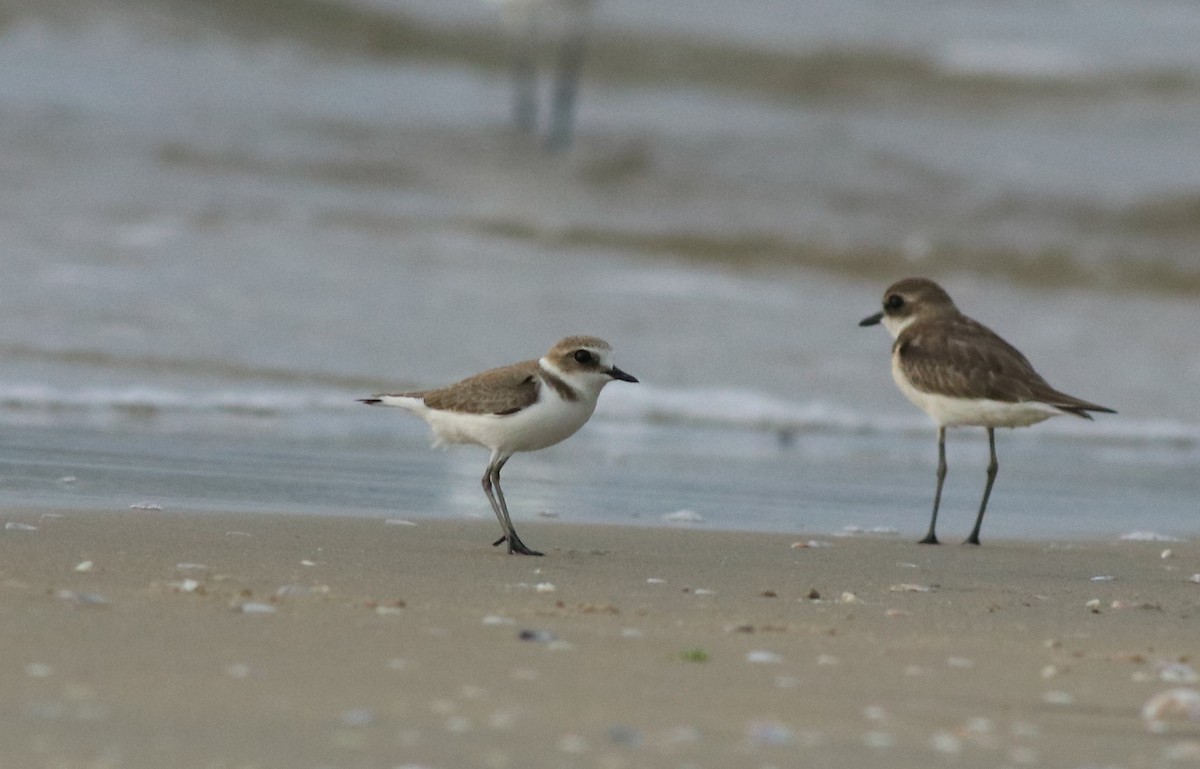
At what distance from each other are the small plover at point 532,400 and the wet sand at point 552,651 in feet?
1.24

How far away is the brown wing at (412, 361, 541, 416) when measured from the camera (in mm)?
6242

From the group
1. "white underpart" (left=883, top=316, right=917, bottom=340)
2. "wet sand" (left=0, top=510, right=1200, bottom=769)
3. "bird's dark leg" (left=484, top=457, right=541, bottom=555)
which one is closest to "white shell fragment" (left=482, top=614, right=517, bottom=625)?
"wet sand" (left=0, top=510, right=1200, bottom=769)

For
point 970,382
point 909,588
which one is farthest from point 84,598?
point 970,382

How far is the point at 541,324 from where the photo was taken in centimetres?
1266

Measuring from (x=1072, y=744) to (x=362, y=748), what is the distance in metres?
1.37

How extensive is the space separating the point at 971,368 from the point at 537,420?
1976 mm

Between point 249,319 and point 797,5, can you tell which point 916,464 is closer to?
point 249,319

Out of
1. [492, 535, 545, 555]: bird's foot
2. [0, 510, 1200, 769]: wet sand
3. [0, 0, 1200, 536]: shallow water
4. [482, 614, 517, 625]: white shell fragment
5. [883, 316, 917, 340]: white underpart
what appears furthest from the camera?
[0, 0, 1200, 536]: shallow water

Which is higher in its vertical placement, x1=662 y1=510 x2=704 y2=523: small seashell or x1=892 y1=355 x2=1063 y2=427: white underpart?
x1=892 y1=355 x2=1063 y2=427: white underpart

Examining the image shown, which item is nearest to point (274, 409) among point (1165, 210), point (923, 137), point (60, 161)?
point (60, 161)

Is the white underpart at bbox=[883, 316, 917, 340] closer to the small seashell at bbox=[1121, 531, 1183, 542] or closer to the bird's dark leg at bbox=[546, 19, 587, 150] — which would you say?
the small seashell at bbox=[1121, 531, 1183, 542]

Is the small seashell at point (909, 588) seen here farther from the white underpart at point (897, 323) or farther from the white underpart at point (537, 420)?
the white underpart at point (897, 323)

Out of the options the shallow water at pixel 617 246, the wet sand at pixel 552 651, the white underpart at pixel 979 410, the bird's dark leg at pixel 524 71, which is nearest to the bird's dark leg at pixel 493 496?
the wet sand at pixel 552 651

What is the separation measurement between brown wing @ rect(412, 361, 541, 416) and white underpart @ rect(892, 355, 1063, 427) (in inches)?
72.6
